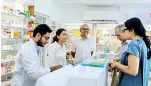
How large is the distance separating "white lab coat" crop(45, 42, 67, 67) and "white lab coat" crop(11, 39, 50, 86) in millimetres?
1331

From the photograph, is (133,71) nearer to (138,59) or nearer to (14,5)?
(138,59)

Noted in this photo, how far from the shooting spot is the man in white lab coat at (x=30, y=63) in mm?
2377

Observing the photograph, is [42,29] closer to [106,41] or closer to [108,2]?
[108,2]

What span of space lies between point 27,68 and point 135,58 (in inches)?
45.4

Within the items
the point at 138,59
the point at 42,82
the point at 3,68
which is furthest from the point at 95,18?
the point at 42,82

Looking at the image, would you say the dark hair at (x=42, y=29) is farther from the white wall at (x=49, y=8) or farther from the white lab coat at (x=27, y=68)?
the white wall at (x=49, y=8)

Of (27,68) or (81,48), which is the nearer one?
(27,68)

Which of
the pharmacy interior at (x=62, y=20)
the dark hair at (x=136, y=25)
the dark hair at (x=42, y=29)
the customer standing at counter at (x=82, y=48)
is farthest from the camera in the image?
the pharmacy interior at (x=62, y=20)

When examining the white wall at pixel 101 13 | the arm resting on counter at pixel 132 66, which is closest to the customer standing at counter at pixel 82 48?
the arm resting on counter at pixel 132 66

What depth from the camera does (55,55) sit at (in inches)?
158

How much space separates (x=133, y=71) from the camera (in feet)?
6.35

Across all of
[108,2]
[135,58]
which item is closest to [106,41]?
[108,2]

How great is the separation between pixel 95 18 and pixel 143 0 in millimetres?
1970

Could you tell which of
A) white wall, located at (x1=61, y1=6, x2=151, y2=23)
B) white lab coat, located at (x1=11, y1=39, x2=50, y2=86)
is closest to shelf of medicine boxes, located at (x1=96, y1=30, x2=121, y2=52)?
white wall, located at (x1=61, y1=6, x2=151, y2=23)
